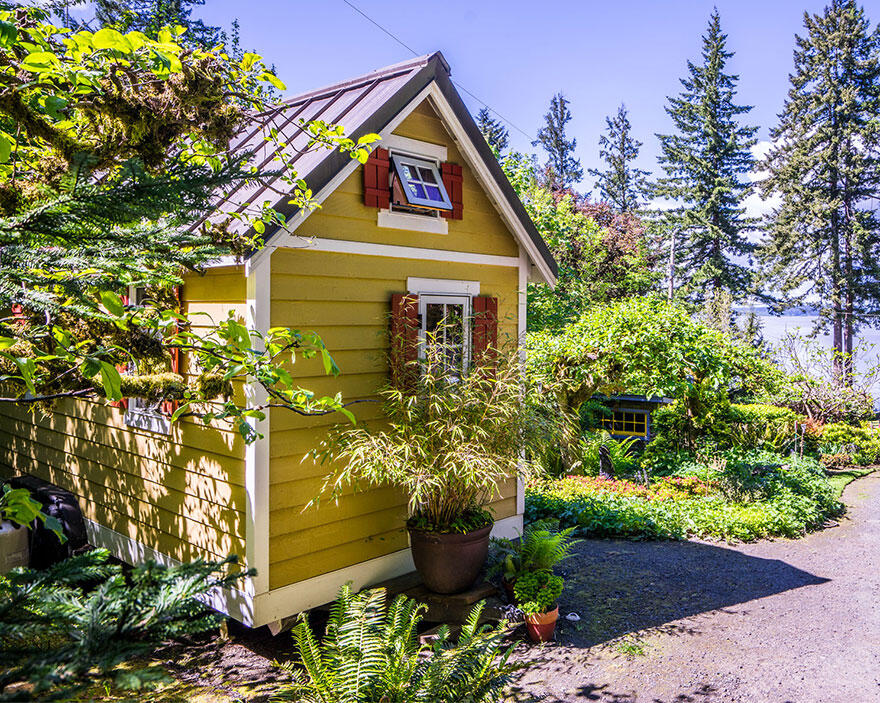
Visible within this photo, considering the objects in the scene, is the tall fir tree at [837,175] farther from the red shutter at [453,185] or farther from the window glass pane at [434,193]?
the window glass pane at [434,193]

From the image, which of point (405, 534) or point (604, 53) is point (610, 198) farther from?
point (405, 534)

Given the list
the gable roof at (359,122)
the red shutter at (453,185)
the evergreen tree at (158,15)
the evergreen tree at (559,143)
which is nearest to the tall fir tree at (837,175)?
the evergreen tree at (559,143)

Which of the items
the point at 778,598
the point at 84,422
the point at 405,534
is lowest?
the point at 778,598

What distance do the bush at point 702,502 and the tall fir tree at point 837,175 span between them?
20.3m

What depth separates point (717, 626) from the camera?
19.4 feet

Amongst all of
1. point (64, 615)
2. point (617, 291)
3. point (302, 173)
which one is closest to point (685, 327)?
point (302, 173)

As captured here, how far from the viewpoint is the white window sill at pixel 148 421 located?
5.99 metres

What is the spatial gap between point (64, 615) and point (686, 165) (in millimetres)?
34668

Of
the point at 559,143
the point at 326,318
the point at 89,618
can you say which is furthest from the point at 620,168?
the point at 89,618

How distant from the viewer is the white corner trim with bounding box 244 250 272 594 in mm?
5094

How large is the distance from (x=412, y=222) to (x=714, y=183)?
2940 cm

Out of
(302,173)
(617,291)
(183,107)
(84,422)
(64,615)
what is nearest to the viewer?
(64,615)

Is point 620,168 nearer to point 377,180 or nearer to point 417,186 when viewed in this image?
point 417,186

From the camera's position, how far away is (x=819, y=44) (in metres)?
27.9
